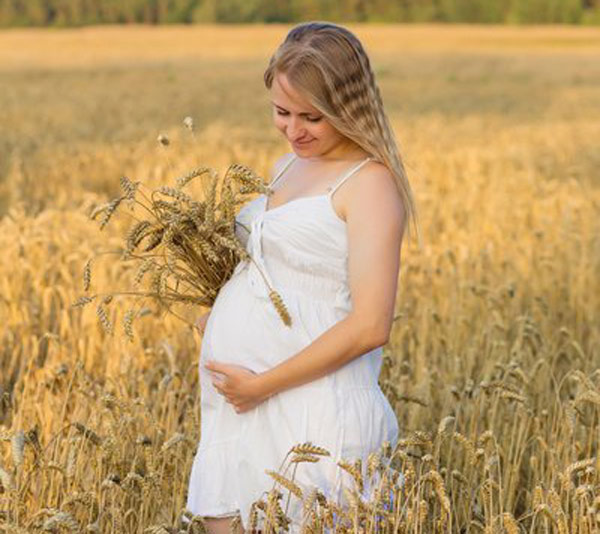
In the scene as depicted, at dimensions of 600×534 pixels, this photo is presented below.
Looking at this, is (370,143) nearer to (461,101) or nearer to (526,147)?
(526,147)

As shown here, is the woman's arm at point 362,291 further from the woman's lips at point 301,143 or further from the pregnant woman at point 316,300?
the woman's lips at point 301,143

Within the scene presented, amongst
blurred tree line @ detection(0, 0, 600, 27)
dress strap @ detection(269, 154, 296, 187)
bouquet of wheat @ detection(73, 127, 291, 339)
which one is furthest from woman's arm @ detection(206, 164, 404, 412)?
blurred tree line @ detection(0, 0, 600, 27)

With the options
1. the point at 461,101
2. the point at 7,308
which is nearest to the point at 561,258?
the point at 7,308

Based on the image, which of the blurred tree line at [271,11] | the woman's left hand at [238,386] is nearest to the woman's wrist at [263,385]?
the woman's left hand at [238,386]

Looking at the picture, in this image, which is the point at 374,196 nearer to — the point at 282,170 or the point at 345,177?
the point at 345,177

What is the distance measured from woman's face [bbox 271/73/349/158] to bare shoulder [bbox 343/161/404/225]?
11cm

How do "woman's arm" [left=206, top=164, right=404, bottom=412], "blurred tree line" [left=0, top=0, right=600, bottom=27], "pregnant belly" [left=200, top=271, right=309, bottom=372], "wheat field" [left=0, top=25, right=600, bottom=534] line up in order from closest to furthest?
1. "woman's arm" [left=206, top=164, right=404, bottom=412]
2. "pregnant belly" [left=200, top=271, right=309, bottom=372]
3. "wheat field" [left=0, top=25, right=600, bottom=534]
4. "blurred tree line" [left=0, top=0, right=600, bottom=27]

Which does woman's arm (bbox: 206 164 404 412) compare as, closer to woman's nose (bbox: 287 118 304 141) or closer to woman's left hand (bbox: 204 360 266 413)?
woman's left hand (bbox: 204 360 266 413)

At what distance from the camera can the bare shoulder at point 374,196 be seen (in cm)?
267

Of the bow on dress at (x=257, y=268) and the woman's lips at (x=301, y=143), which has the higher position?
the woman's lips at (x=301, y=143)

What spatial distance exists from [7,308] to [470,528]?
2.43 meters

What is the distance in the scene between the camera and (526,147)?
12.5 meters

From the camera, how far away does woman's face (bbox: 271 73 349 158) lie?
2.74m

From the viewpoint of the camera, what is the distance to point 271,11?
2874 inches
